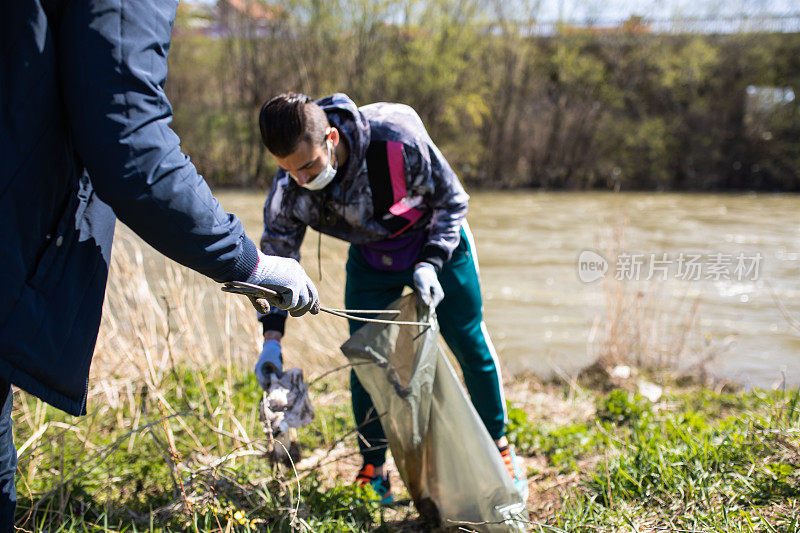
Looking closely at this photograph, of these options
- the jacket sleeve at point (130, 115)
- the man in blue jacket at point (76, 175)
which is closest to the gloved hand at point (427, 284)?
the man in blue jacket at point (76, 175)

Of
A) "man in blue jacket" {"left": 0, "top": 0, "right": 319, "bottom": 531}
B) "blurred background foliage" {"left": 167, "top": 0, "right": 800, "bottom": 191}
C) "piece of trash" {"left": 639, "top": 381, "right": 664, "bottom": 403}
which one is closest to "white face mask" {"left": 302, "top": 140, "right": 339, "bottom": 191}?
Result: "man in blue jacket" {"left": 0, "top": 0, "right": 319, "bottom": 531}

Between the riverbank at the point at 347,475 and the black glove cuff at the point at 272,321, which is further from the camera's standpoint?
the black glove cuff at the point at 272,321

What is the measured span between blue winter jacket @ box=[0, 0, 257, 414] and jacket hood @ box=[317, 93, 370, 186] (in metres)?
0.88

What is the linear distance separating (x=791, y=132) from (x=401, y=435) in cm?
1905

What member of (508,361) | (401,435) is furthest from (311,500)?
(508,361)

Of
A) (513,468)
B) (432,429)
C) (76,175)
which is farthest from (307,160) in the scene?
(513,468)

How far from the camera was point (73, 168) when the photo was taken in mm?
1478

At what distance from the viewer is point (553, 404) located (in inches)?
152

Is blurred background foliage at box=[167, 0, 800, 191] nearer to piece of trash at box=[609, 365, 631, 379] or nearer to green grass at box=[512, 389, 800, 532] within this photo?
piece of trash at box=[609, 365, 631, 379]

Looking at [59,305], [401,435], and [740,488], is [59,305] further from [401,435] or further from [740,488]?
[740,488]

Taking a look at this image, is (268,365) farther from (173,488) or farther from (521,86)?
(521,86)

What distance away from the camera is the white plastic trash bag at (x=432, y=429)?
218 centimetres

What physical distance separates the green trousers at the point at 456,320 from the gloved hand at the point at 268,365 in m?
0.42

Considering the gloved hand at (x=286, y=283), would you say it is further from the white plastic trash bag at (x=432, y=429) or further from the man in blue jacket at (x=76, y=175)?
the white plastic trash bag at (x=432, y=429)
